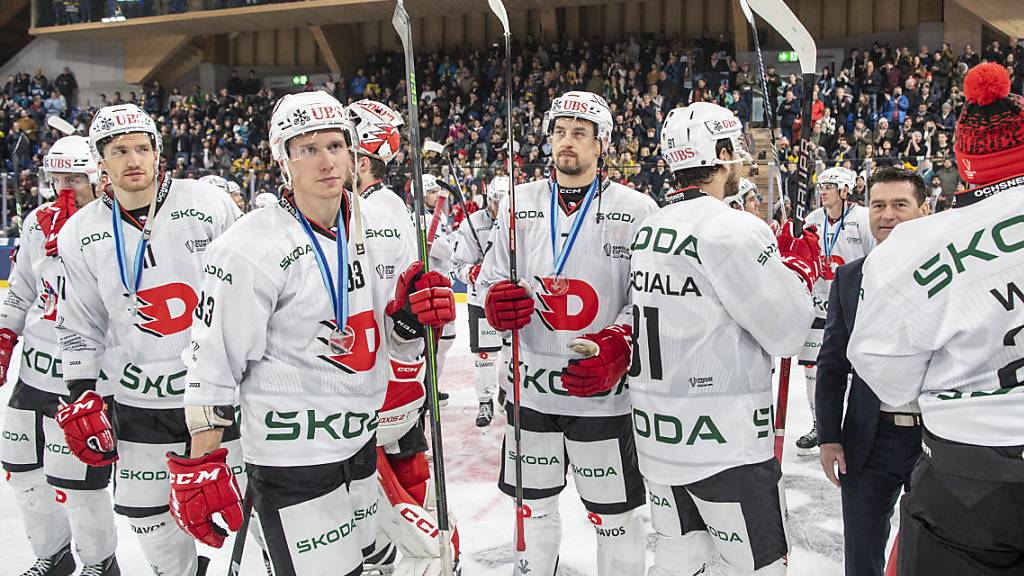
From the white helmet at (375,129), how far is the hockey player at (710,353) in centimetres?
141

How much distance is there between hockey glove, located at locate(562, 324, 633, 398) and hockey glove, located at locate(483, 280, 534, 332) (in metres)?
0.26

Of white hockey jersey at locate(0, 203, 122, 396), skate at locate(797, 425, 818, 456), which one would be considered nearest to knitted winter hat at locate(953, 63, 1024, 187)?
white hockey jersey at locate(0, 203, 122, 396)

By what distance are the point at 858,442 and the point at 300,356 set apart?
1.67 m

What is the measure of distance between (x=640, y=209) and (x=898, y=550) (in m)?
1.53

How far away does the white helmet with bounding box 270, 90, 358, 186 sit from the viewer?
218cm

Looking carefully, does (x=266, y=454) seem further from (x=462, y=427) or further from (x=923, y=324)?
(x=462, y=427)

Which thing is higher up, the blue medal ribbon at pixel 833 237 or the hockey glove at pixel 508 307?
the blue medal ribbon at pixel 833 237

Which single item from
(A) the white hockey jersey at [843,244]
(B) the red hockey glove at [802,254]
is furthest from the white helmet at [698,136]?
(A) the white hockey jersey at [843,244]

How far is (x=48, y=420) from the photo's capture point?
3.38 m

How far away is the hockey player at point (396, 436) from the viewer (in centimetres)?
252

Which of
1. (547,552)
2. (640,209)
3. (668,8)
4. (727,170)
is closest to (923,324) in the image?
(727,170)

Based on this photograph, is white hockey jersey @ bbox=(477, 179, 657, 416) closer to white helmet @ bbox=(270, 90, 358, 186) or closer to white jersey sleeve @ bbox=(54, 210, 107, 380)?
white helmet @ bbox=(270, 90, 358, 186)

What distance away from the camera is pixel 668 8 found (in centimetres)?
1814

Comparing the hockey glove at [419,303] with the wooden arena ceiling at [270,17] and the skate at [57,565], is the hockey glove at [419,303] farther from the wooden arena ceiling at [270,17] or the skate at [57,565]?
the wooden arena ceiling at [270,17]
